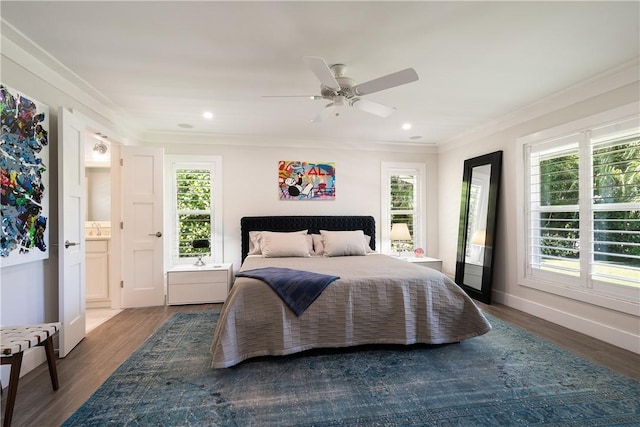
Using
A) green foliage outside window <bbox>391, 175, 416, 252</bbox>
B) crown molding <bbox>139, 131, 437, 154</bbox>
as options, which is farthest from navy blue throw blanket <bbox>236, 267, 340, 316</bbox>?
green foliage outside window <bbox>391, 175, 416, 252</bbox>

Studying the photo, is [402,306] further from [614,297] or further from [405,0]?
[405,0]

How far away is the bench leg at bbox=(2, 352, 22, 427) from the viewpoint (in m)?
1.60

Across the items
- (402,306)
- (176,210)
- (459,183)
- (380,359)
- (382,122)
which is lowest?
(380,359)

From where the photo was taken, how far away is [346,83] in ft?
8.18

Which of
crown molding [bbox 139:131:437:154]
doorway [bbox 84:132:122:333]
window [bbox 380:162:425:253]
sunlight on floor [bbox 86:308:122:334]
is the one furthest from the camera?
window [bbox 380:162:425:253]

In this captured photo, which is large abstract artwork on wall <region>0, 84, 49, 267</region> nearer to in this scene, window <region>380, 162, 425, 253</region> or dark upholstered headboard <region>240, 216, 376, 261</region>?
dark upholstered headboard <region>240, 216, 376, 261</region>

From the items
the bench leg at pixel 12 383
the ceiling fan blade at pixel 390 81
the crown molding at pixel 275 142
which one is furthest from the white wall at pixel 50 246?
the ceiling fan blade at pixel 390 81

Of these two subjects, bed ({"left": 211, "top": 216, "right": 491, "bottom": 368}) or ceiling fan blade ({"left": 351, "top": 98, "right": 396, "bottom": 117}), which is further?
ceiling fan blade ({"left": 351, "top": 98, "right": 396, "bottom": 117})

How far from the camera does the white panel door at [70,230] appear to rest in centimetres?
250

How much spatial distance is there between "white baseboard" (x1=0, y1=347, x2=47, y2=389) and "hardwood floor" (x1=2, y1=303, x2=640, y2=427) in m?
0.04

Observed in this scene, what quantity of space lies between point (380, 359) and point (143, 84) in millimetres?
3347

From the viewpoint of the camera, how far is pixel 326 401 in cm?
189

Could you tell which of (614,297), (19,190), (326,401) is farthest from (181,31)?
(614,297)

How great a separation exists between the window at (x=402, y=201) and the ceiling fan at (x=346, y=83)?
8.29 ft
